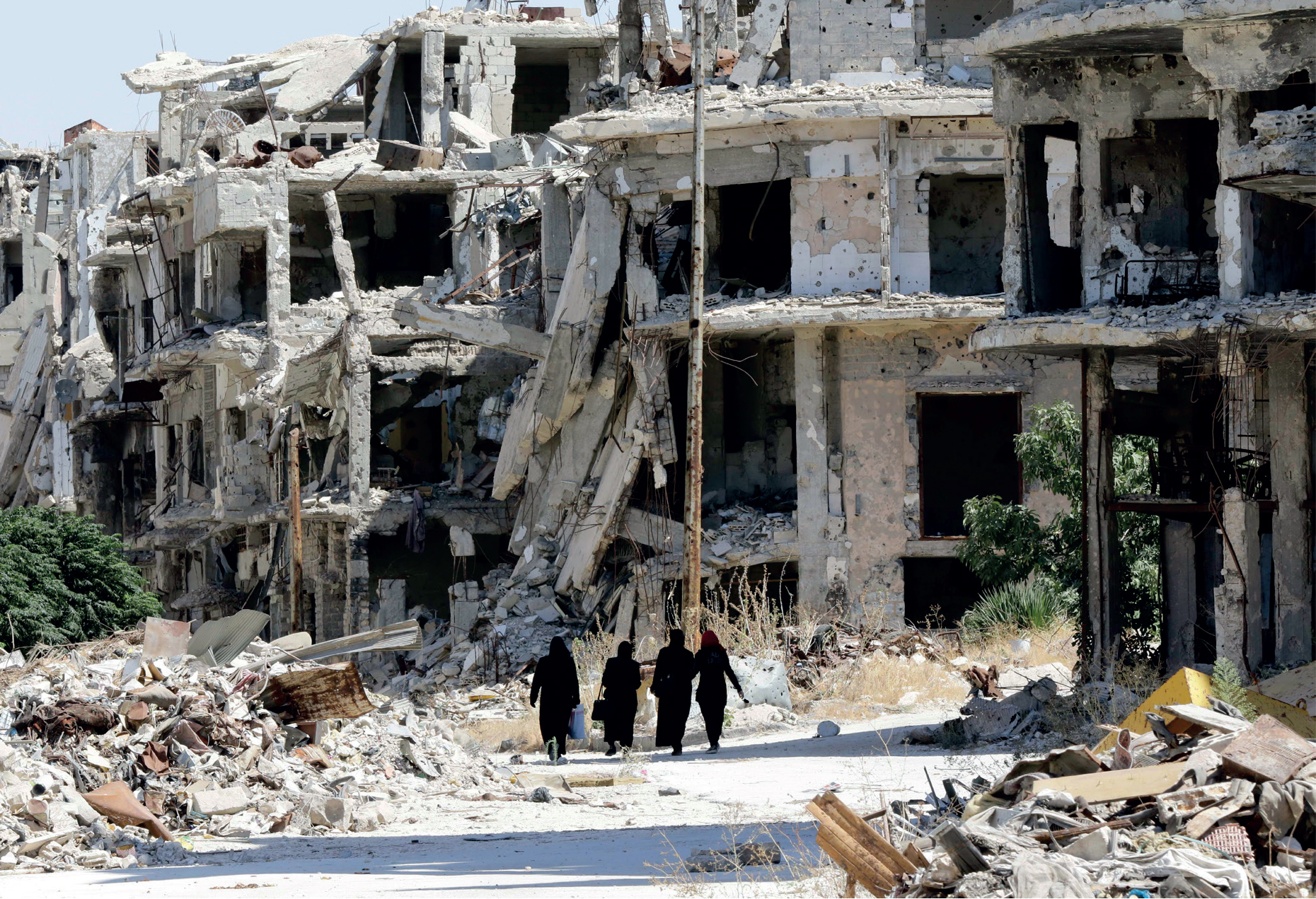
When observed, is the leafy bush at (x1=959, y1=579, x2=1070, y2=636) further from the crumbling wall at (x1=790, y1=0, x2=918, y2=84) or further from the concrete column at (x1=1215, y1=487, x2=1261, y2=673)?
the crumbling wall at (x1=790, y1=0, x2=918, y2=84)

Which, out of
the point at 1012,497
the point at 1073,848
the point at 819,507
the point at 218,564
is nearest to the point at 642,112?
the point at 819,507

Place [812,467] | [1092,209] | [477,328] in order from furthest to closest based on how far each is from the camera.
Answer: [477,328], [812,467], [1092,209]

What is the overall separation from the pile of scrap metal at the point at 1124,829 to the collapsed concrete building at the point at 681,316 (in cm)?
718

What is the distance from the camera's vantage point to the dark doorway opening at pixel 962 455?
29.9 metres

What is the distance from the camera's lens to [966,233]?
28297 mm

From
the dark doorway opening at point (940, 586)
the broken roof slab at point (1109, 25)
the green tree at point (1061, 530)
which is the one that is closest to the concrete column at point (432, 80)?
the dark doorway opening at point (940, 586)

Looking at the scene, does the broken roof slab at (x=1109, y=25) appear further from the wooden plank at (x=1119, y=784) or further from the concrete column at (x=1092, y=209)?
the wooden plank at (x=1119, y=784)

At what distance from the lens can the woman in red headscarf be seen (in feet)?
59.4

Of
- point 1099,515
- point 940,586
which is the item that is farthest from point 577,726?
point 940,586

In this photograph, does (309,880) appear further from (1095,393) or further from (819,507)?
(819,507)

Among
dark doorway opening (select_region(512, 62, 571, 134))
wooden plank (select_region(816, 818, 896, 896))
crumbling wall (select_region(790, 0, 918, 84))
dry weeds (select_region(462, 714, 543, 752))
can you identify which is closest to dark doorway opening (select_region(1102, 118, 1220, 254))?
crumbling wall (select_region(790, 0, 918, 84))

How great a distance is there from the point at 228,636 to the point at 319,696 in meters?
3.14

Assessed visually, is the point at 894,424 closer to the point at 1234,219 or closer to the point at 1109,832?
the point at 1234,219

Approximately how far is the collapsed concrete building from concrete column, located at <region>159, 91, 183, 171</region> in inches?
4.6
